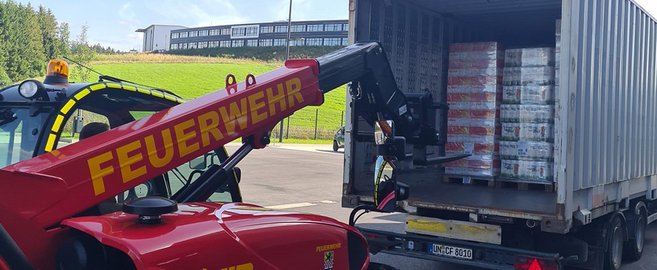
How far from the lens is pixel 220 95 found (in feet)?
12.0

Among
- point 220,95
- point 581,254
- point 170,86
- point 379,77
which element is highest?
point 170,86

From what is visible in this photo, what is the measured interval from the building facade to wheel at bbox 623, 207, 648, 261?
256 feet

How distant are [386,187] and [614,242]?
11.4 feet

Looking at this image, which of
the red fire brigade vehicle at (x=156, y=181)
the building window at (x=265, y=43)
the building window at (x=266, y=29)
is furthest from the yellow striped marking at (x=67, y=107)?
the building window at (x=266, y=29)

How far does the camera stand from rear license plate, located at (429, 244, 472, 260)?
5.51m

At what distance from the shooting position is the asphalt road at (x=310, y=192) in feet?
25.6

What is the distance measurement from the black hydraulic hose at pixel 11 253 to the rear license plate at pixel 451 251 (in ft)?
12.8

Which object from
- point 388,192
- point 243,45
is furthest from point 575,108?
point 243,45

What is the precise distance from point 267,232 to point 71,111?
1.34m

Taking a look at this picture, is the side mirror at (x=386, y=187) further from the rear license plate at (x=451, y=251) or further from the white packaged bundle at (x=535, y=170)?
the white packaged bundle at (x=535, y=170)

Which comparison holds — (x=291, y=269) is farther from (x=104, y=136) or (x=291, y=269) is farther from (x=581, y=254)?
(x=581, y=254)

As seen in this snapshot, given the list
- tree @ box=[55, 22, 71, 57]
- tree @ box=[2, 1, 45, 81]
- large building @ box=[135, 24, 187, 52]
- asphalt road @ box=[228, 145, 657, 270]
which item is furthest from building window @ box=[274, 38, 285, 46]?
asphalt road @ box=[228, 145, 657, 270]

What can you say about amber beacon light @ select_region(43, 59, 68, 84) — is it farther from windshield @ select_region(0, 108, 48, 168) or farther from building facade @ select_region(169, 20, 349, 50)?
building facade @ select_region(169, 20, 349, 50)

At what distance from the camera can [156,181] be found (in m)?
4.26
